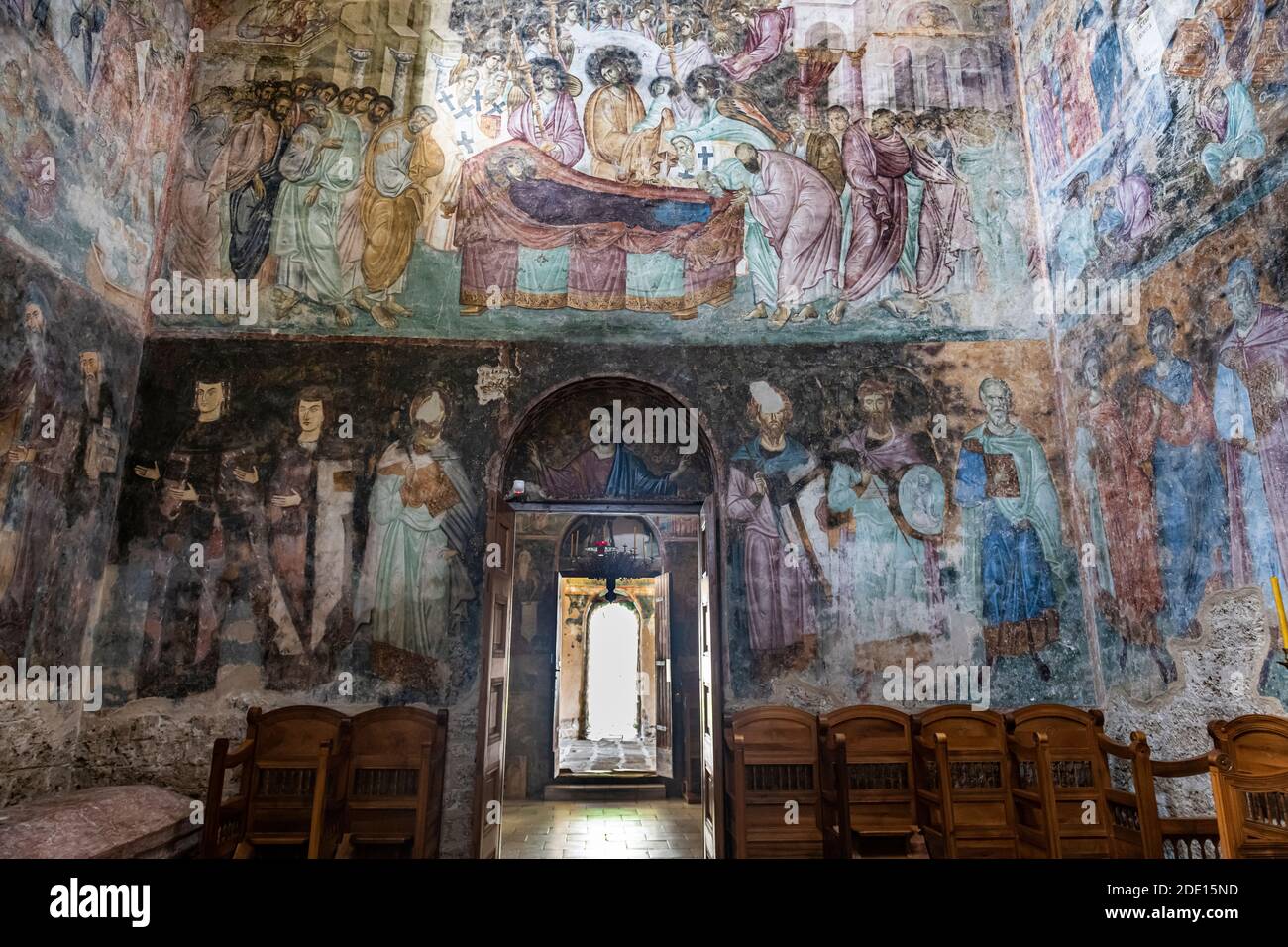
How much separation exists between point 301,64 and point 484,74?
2.15 m

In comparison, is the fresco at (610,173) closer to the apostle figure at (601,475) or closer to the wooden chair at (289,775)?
the apostle figure at (601,475)

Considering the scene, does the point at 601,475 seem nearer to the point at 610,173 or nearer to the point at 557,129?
the point at 610,173

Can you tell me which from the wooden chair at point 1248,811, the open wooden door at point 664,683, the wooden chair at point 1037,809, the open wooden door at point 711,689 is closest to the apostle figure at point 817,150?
the open wooden door at point 711,689

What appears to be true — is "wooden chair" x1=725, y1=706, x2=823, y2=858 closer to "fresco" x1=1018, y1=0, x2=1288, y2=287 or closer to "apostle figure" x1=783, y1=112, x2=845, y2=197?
"fresco" x1=1018, y1=0, x2=1288, y2=287

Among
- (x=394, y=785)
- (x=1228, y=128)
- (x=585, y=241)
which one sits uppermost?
(x=585, y=241)

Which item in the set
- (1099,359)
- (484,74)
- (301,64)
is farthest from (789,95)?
(301,64)

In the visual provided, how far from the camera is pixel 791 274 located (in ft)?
27.0

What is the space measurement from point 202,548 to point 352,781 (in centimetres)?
277

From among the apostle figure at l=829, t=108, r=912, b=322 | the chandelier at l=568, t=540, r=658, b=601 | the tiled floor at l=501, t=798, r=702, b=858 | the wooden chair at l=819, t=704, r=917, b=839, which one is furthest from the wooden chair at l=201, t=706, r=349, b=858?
the chandelier at l=568, t=540, r=658, b=601

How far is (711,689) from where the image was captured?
739cm

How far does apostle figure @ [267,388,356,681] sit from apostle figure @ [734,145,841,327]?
4.86m

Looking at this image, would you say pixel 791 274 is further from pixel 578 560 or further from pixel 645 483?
pixel 578 560

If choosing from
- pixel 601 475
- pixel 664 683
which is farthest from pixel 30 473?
pixel 664 683
